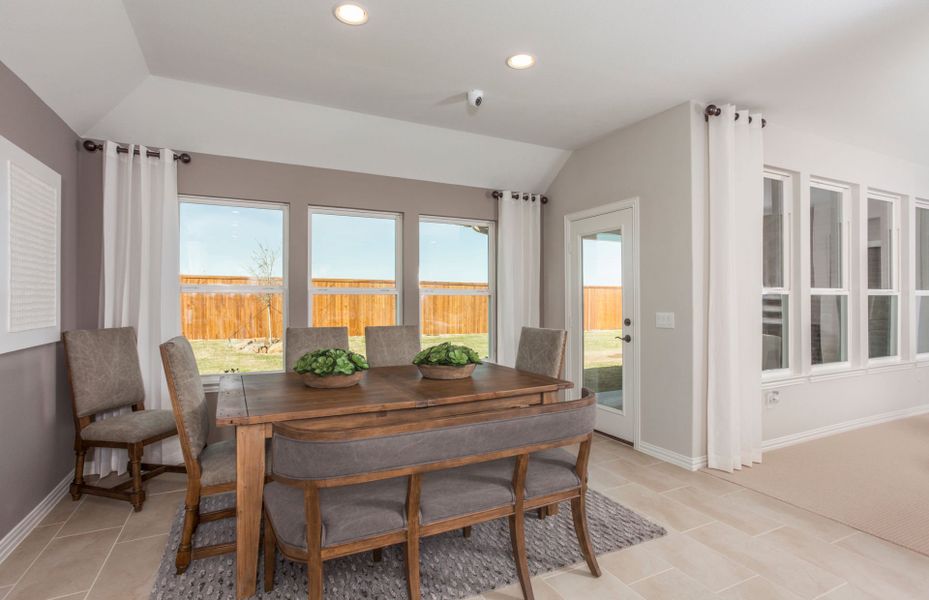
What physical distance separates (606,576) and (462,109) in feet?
10.5

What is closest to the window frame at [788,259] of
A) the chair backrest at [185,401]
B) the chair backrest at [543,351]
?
the chair backrest at [543,351]

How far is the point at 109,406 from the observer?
9.71 feet

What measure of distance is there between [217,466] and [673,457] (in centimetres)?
303

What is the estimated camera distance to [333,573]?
2.02 meters

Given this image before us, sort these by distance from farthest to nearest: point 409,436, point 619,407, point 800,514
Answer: point 619,407
point 800,514
point 409,436

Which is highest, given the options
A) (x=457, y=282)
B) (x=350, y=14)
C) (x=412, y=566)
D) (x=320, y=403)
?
(x=350, y=14)

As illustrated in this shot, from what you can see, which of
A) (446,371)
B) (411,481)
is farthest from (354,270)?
(411,481)

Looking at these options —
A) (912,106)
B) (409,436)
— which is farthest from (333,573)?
(912,106)

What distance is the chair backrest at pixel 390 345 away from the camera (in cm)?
342

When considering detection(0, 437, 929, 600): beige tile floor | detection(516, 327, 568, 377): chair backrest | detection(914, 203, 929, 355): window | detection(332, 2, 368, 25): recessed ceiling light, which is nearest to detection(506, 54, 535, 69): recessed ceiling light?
detection(332, 2, 368, 25): recessed ceiling light

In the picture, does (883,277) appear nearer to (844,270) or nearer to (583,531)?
(844,270)

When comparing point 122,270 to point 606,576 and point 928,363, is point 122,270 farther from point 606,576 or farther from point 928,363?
point 928,363

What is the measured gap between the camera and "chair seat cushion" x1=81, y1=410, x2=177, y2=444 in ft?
8.91

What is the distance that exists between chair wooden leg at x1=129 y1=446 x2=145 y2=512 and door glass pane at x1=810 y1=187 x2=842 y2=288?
5.25m
